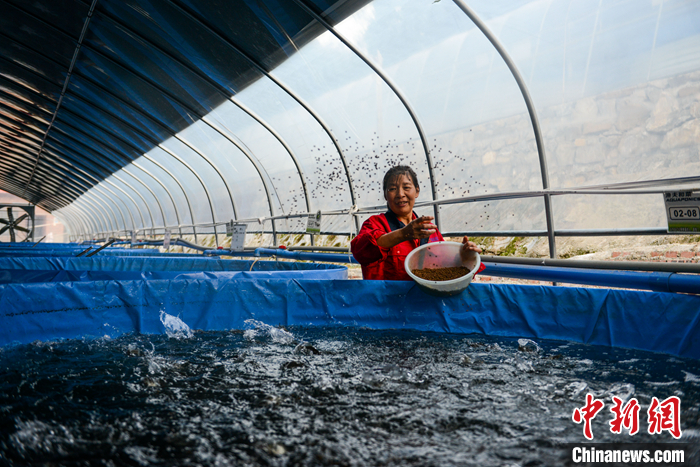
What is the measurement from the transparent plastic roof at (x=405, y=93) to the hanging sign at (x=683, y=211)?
63 cm

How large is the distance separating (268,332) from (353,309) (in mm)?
548

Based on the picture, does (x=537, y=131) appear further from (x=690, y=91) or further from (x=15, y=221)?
(x=15, y=221)

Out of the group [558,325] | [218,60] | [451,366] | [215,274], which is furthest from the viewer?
[218,60]

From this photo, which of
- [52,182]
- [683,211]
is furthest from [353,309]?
[52,182]

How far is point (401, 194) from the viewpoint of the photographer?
104 inches

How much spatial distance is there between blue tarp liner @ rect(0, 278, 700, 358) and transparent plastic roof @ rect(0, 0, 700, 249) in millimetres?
901

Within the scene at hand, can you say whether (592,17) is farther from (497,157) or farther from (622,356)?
(622,356)

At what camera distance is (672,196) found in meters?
2.43

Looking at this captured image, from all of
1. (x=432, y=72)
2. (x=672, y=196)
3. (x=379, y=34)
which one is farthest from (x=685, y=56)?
(x=379, y=34)

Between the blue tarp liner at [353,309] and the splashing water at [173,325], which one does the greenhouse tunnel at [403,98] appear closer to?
the blue tarp liner at [353,309]

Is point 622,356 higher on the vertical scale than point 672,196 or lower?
lower

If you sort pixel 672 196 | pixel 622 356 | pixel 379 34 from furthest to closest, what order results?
pixel 379 34, pixel 672 196, pixel 622 356

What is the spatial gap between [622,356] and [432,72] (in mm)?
3610

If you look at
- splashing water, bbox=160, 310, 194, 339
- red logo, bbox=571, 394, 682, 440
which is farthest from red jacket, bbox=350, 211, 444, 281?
red logo, bbox=571, 394, 682, 440
